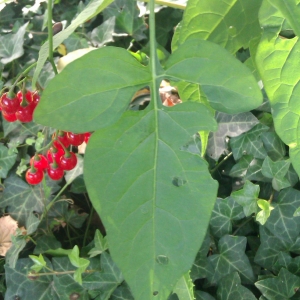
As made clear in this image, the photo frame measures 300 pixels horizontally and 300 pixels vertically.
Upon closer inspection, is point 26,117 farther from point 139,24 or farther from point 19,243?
point 139,24

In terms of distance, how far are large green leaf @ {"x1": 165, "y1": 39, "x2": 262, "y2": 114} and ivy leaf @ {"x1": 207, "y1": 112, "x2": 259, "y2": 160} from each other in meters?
0.41

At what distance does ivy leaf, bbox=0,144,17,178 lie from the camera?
0.98 meters

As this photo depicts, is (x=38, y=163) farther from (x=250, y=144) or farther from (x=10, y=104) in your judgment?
(x=250, y=144)

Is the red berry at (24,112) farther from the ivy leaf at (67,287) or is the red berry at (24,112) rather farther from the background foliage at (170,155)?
the ivy leaf at (67,287)

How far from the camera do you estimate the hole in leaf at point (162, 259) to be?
1.19 feet

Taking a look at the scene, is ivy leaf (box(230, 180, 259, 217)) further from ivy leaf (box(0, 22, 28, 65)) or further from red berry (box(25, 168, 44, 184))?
ivy leaf (box(0, 22, 28, 65))

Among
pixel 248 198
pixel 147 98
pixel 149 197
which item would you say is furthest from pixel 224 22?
pixel 147 98

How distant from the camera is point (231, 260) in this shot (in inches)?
29.7

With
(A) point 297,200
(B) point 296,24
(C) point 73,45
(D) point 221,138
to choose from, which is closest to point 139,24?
(C) point 73,45

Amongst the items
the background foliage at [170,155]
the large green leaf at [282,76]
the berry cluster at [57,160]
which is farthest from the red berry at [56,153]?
the large green leaf at [282,76]

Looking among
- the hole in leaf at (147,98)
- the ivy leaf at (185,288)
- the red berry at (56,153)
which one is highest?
the red berry at (56,153)

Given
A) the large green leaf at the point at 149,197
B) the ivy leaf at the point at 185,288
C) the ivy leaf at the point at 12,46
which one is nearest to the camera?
the large green leaf at the point at 149,197

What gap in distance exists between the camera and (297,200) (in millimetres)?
729

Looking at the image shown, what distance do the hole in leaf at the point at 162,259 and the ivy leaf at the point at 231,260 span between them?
421 millimetres
